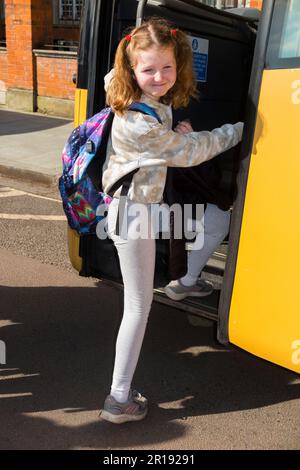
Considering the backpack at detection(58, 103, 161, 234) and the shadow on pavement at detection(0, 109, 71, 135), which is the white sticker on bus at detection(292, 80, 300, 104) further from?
the shadow on pavement at detection(0, 109, 71, 135)

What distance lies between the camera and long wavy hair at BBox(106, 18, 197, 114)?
7.07ft

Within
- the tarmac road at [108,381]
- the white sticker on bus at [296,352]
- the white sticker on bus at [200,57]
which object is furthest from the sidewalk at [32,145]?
the white sticker on bus at [296,352]

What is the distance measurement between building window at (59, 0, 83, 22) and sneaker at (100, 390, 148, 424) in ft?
48.1

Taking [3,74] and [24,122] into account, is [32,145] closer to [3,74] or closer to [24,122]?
[24,122]

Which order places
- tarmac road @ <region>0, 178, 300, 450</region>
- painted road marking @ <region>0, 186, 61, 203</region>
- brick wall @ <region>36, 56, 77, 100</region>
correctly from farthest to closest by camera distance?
brick wall @ <region>36, 56, 77, 100</region>, painted road marking @ <region>0, 186, 61, 203</region>, tarmac road @ <region>0, 178, 300, 450</region>

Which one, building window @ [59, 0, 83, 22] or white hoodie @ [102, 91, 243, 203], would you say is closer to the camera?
white hoodie @ [102, 91, 243, 203]

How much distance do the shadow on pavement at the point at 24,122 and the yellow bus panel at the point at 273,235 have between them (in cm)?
833

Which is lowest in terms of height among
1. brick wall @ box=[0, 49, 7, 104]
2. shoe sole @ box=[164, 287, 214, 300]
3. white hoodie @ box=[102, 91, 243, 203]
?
shoe sole @ box=[164, 287, 214, 300]

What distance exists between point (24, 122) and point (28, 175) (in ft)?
12.9

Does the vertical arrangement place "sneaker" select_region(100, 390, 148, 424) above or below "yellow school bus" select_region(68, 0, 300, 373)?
below

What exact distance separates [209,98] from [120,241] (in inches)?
75.9

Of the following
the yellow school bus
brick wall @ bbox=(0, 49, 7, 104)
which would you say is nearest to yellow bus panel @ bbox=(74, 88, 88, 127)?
the yellow school bus
